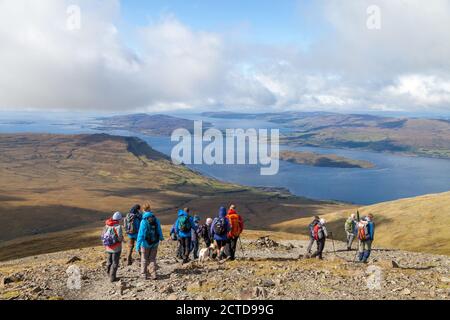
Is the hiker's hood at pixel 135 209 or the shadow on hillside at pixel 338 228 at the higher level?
the hiker's hood at pixel 135 209

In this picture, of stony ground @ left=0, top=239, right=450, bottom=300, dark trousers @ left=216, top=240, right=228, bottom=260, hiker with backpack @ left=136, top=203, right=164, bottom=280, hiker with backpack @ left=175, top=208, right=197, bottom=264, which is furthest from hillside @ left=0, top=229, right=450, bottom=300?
hiker with backpack @ left=175, top=208, right=197, bottom=264

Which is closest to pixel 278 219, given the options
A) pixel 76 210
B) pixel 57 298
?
pixel 76 210

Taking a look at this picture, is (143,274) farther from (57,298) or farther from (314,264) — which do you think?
(314,264)

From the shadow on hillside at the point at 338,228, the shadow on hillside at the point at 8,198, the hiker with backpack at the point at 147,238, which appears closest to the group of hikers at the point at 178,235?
the hiker with backpack at the point at 147,238

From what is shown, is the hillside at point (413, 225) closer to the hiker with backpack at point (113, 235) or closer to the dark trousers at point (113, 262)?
the dark trousers at point (113, 262)

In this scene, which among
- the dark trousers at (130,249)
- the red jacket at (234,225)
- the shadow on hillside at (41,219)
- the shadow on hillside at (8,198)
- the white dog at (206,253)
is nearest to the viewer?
the dark trousers at (130,249)

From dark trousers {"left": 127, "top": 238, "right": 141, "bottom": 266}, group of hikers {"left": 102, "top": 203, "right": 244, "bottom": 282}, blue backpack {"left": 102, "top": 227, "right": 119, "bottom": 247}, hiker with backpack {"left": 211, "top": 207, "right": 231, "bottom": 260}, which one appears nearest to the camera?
blue backpack {"left": 102, "top": 227, "right": 119, "bottom": 247}

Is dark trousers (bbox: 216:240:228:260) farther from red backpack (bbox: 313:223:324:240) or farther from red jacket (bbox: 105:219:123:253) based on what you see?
red jacket (bbox: 105:219:123:253)

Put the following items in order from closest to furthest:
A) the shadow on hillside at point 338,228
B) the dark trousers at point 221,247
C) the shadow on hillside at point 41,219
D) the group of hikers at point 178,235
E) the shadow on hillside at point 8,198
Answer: the group of hikers at point 178,235 → the dark trousers at point 221,247 → the shadow on hillside at point 338,228 → the shadow on hillside at point 41,219 → the shadow on hillside at point 8,198
